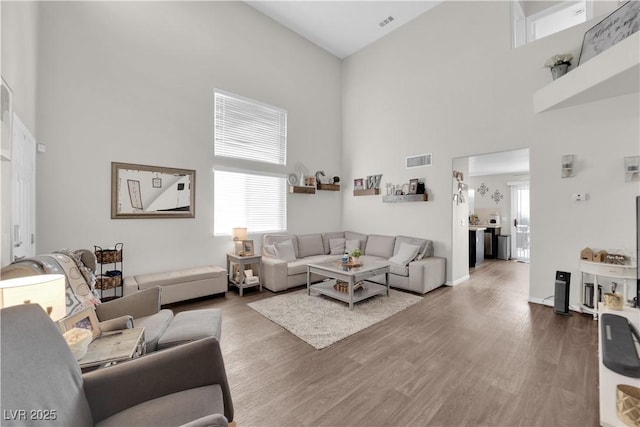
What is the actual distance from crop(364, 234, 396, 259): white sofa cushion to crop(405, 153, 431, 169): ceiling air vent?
1501 mm

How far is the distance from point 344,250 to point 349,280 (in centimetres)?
226

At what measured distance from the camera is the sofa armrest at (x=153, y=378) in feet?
3.99

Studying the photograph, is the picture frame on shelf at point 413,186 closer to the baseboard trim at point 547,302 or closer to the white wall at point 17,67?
the baseboard trim at point 547,302

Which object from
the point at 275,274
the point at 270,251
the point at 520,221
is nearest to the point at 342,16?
the point at 270,251

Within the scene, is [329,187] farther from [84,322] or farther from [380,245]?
[84,322]

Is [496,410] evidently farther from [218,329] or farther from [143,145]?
[143,145]

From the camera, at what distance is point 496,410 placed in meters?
1.80

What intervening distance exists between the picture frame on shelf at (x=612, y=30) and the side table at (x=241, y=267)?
531 cm

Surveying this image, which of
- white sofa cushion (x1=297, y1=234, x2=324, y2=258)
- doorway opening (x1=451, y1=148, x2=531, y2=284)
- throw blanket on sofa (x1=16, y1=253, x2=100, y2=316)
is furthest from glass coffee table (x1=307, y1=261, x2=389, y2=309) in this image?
doorway opening (x1=451, y1=148, x2=531, y2=284)

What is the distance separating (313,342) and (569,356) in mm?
2339

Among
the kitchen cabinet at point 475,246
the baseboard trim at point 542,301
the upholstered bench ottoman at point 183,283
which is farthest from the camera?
the kitchen cabinet at point 475,246

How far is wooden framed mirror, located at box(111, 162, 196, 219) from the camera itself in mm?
3781

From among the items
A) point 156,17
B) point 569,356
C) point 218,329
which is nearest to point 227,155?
point 156,17

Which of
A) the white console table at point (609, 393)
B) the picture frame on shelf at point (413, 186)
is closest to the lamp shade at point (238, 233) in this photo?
the picture frame on shelf at point (413, 186)
